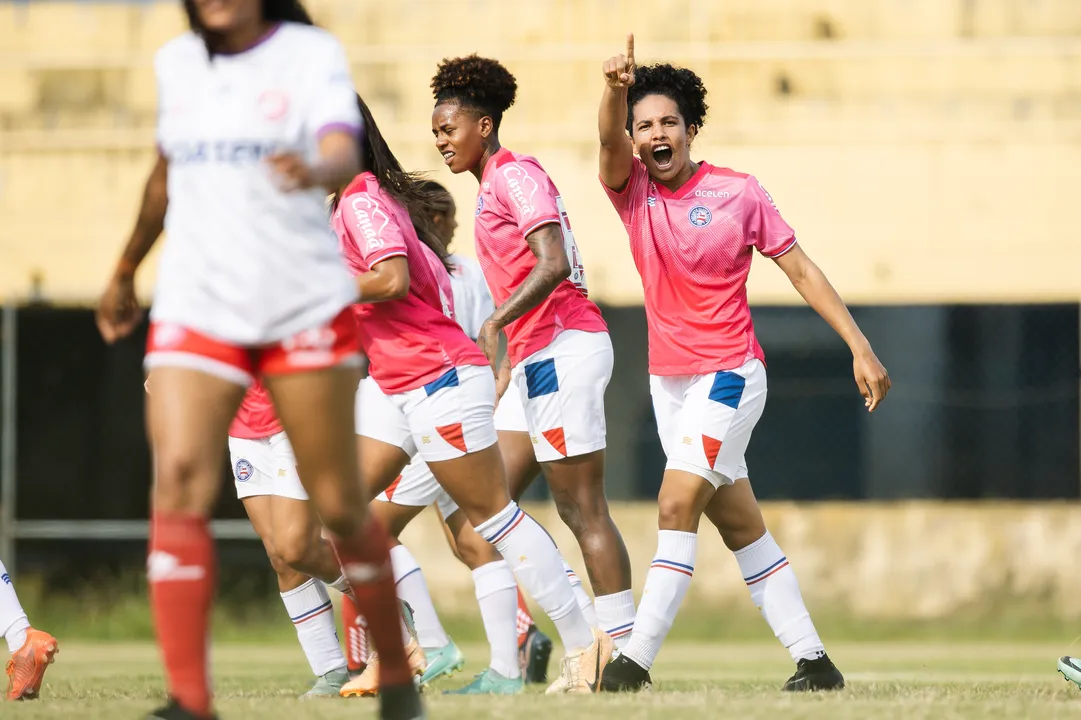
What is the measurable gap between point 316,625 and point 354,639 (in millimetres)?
278

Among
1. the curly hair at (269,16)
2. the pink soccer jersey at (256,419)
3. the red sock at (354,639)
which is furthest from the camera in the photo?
the red sock at (354,639)

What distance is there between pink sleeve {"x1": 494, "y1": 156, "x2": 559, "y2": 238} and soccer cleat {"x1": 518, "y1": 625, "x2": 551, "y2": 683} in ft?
7.43

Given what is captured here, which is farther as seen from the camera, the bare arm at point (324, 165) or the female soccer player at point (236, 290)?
the female soccer player at point (236, 290)

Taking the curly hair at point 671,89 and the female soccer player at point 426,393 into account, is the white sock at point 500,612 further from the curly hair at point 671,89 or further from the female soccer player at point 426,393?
the curly hair at point 671,89

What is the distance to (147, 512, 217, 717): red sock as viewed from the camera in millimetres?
3785

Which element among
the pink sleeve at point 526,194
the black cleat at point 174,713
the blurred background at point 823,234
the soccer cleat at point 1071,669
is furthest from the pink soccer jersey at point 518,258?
the blurred background at point 823,234

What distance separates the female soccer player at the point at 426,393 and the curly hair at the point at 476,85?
1.81 feet

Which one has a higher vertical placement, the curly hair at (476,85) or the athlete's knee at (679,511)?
the curly hair at (476,85)

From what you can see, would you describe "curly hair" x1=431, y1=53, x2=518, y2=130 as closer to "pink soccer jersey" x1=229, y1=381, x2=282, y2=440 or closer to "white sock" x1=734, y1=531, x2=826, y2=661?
"pink soccer jersey" x1=229, y1=381, x2=282, y2=440

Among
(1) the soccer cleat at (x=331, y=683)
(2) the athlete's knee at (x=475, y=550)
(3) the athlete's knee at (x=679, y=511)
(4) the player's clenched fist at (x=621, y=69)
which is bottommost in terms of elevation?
(1) the soccer cleat at (x=331, y=683)

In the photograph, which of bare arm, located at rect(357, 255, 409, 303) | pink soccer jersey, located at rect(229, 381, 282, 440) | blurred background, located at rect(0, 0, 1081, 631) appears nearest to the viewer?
bare arm, located at rect(357, 255, 409, 303)

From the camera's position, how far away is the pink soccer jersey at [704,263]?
6.38 m

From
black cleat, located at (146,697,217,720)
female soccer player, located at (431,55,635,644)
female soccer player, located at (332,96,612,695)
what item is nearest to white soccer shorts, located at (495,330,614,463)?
female soccer player, located at (431,55,635,644)

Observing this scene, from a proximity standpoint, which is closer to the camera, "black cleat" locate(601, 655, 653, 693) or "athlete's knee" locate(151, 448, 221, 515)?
"athlete's knee" locate(151, 448, 221, 515)
